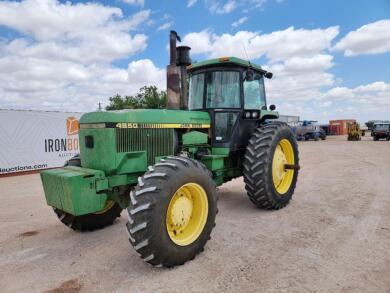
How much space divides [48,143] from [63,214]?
363 inches

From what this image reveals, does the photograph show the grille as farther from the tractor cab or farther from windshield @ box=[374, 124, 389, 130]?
windshield @ box=[374, 124, 389, 130]

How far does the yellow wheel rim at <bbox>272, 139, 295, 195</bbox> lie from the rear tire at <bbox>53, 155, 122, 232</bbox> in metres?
2.85

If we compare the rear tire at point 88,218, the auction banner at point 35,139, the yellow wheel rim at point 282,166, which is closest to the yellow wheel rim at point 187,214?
the rear tire at point 88,218

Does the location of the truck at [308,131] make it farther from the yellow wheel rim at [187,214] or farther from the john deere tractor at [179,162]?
the yellow wheel rim at [187,214]

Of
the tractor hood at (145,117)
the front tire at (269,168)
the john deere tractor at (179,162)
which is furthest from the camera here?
the front tire at (269,168)

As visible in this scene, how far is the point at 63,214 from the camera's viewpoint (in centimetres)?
443

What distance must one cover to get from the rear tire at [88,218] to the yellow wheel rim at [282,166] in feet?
9.35

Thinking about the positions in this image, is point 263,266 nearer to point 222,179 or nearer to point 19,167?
point 222,179

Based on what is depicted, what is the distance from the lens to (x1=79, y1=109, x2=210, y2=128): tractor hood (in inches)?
155

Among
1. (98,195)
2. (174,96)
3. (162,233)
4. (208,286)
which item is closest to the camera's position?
(208,286)

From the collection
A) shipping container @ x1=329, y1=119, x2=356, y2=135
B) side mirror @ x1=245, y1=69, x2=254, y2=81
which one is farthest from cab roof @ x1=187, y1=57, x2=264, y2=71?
shipping container @ x1=329, y1=119, x2=356, y2=135

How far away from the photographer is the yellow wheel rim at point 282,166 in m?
5.76

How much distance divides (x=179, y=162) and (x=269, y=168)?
6.99 ft

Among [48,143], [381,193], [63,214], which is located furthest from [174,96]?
[48,143]
